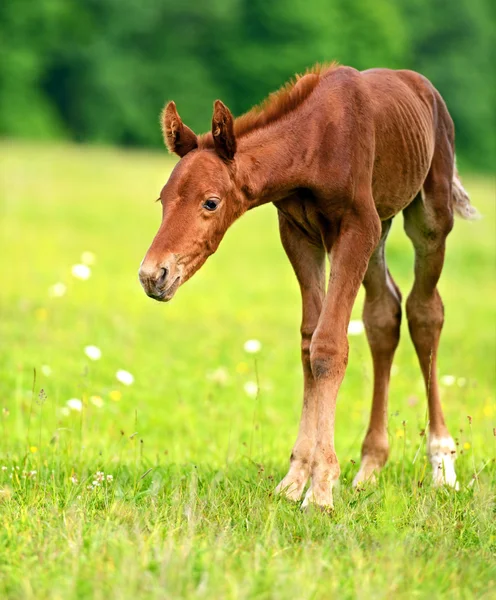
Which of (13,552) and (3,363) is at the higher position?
(3,363)

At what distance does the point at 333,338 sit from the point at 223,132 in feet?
3.34

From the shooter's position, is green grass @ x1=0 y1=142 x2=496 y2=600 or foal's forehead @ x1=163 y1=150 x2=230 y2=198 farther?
foal's forehead @ x1=163 y1=150 x2=230 y2=198

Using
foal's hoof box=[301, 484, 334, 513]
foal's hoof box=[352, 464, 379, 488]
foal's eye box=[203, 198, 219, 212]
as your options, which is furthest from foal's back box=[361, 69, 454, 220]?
foal's hoof box=[301, 484, 334, 513]

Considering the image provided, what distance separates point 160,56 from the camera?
48156 mm

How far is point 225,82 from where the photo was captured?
48688 millimetres

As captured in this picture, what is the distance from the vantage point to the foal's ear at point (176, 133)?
414cm

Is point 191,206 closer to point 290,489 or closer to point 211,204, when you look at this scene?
point 211,204

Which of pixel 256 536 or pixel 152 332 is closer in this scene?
pixel 256 536

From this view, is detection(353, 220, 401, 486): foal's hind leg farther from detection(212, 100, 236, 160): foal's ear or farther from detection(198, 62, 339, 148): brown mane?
detection(212, 100, 236, 160): foal's ear

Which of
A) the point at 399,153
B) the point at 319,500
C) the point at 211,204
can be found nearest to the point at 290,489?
the point at 319,500

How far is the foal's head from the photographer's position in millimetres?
3797

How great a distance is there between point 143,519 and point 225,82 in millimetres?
46436

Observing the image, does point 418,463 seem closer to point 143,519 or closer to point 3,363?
point 143,519

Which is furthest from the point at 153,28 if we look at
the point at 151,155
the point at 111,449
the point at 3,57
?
the point at 111,449
